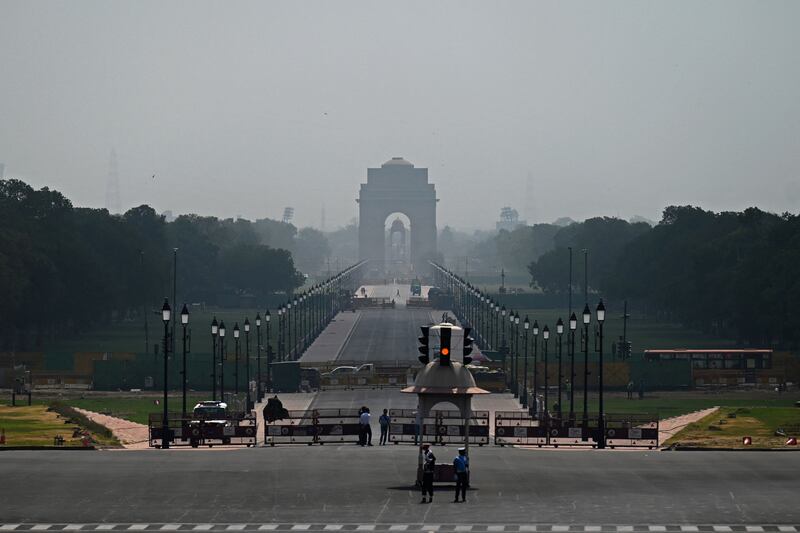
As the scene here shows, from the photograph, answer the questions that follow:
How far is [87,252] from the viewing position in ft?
408

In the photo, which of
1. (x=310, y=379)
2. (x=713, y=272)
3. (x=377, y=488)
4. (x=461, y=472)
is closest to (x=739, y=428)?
(x=377, y=488)

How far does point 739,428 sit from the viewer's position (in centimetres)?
5294

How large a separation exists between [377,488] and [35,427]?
1984cm

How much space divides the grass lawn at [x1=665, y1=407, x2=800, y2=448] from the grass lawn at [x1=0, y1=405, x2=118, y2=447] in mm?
16418

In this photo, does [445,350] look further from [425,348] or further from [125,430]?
[125,430]

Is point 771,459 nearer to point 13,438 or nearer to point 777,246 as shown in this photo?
point 13,438

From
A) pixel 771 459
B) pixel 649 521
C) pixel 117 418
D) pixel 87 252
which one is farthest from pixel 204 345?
pixel 649 521

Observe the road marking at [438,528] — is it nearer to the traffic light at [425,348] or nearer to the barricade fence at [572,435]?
the traffic light at [425,348]

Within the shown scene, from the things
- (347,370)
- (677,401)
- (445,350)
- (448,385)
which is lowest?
(677,401)

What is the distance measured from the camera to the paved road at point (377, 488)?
3109 cm

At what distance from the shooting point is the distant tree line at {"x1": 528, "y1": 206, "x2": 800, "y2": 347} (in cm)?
10381

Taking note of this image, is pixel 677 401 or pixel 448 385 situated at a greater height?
pixel 448 385

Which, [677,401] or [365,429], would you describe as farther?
[677,401]

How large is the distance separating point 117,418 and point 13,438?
1428cm
